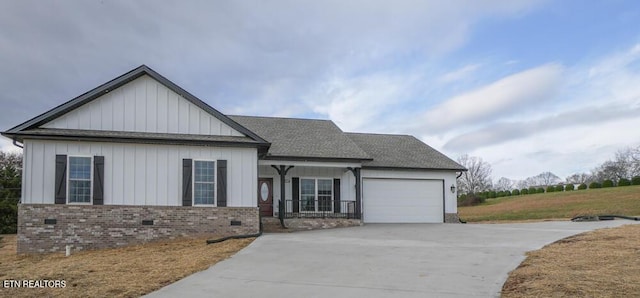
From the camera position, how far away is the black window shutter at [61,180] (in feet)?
49.8

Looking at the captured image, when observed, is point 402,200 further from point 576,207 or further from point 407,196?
point 576,207

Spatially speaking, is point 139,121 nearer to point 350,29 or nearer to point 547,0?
point 350,29

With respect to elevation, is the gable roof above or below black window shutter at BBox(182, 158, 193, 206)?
above

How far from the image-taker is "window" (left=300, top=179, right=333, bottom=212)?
2131cm

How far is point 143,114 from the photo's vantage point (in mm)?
16391

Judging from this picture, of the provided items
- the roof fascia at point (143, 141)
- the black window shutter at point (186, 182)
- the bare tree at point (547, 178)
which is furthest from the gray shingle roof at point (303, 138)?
the bare tree at point (547, 178)

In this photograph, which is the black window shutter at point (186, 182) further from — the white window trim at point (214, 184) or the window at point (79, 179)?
the window at point (79, 179)

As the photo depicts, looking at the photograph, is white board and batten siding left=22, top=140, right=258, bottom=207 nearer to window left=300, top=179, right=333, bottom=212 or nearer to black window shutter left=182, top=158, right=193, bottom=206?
black window shutter left=182, top=158, right=193, bottom=206

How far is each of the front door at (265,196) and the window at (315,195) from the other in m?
1.26

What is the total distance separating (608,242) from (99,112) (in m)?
14.6

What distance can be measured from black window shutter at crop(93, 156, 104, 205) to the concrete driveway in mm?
4898

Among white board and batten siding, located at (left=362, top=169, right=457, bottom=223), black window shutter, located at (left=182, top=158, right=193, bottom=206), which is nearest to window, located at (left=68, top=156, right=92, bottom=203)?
black window shutter, located at (left=182, top=158, right=193, bottom=206)

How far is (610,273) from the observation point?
8.41 meters

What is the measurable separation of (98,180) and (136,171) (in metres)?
1.09
